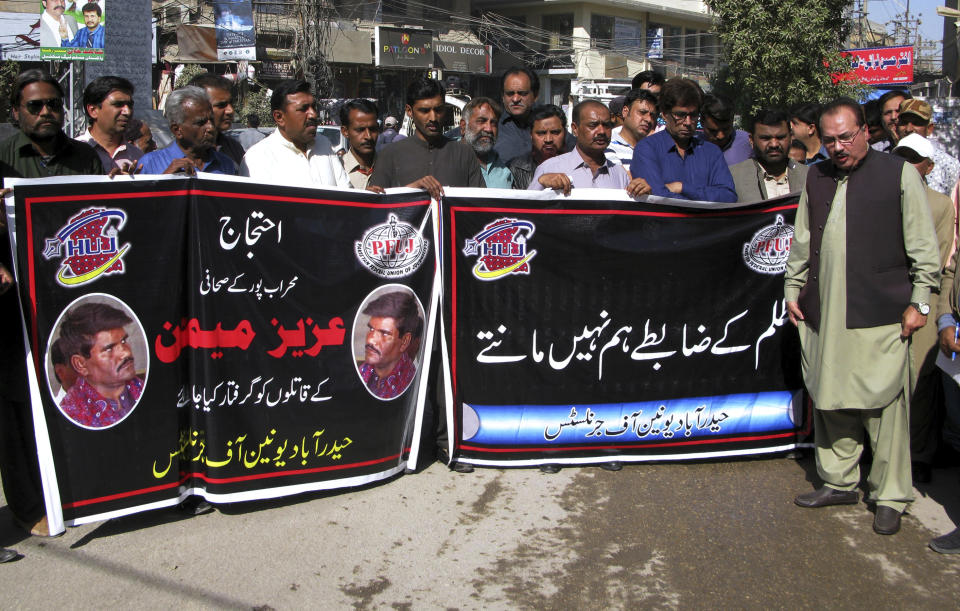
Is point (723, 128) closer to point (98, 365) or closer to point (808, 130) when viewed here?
point (808, 130)

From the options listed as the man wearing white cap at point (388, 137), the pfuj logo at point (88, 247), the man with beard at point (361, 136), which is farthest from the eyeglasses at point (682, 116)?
the pfuj logo at point (88, 247)

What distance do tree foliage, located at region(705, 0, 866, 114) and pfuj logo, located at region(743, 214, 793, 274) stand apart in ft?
67.8

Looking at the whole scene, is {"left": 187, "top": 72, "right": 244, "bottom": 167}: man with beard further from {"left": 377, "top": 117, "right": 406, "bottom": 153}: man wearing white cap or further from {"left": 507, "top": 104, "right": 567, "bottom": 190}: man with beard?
{"left": 507, "top": 104, "right": 567, "bottom": 190}: man with beard

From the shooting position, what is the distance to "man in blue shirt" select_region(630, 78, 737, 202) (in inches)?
205

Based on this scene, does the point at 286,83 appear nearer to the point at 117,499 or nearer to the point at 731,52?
the point at 117,499

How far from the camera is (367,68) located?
37594mm

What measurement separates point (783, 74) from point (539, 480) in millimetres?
22338

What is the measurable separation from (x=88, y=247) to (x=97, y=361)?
1.71 feet

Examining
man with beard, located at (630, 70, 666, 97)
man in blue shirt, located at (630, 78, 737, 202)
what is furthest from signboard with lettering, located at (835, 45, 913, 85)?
man in blue shirt, located at (630, 78, 737, 202)

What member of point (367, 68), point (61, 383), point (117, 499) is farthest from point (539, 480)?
point (367, 68)

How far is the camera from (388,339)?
4.58m

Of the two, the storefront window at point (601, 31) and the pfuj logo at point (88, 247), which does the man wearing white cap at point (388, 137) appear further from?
the storefront window at point (601, 31)

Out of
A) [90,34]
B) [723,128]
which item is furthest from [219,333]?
[90,34]

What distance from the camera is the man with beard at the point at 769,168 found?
545 centimetres
